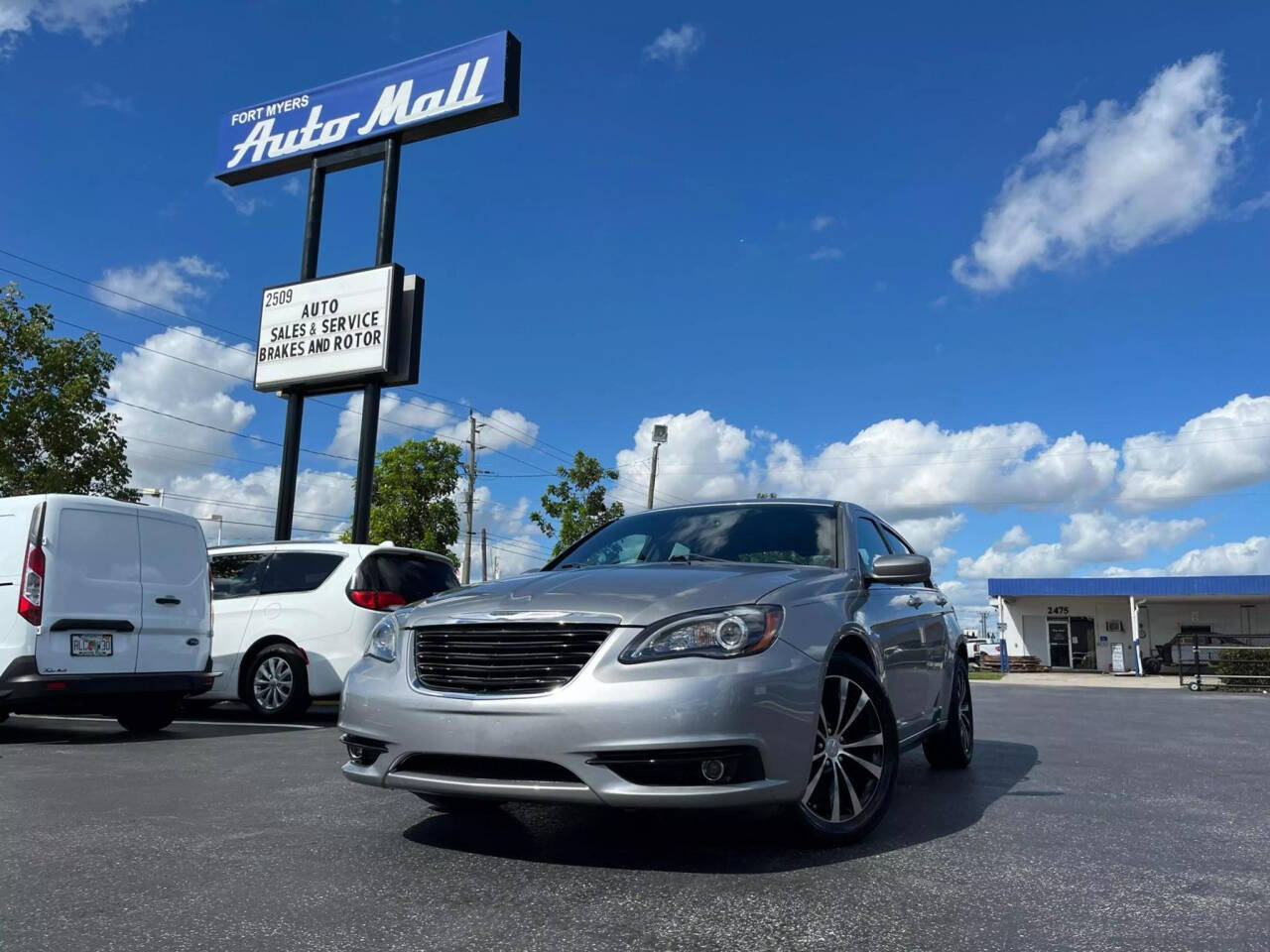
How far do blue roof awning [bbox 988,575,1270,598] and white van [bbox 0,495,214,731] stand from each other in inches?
1583

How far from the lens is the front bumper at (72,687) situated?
271 inches

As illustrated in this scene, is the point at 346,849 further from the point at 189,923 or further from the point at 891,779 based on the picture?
the point at 891,779

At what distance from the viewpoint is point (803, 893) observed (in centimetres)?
303

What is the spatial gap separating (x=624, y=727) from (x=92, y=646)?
5800mm

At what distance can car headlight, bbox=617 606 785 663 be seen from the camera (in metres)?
3.30

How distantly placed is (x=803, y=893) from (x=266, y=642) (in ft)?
23.6

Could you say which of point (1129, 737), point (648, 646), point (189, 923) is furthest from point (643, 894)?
point (1129, 737)

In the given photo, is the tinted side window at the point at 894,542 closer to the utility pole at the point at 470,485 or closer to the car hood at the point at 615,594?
the car hood at the point at 615,594

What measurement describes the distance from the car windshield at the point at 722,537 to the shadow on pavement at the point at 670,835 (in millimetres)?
1137

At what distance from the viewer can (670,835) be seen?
3.85 meters

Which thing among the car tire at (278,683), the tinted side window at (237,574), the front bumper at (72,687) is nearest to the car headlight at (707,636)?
the front bumper at (72,687)

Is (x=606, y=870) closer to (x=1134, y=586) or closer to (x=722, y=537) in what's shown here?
(x=722, y=537)

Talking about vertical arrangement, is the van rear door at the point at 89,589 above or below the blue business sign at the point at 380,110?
below

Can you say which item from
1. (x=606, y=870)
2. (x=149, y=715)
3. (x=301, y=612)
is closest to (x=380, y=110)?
(x=301, y=612)
